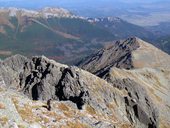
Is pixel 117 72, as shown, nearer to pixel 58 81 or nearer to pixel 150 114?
pixel 150 114

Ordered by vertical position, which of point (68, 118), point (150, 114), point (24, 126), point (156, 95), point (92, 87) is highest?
point (24, 126)

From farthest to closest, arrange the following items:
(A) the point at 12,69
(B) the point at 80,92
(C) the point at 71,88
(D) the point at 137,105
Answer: (D) the point at 137,105 → (A) the point at 12,69 → (C) the point at 71,88 → (B) the point at 80,92

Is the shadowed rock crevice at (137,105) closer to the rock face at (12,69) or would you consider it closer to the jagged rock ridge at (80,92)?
the jagged rock ridge at (80,92)

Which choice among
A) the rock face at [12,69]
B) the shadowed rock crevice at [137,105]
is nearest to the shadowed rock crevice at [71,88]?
the rock face at [12,69]

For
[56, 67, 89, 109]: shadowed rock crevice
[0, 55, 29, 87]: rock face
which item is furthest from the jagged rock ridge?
[0, 55, 29, 87]: rock face

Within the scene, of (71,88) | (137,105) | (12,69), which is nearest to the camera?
(71,88)

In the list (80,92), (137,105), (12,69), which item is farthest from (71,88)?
(137,105)

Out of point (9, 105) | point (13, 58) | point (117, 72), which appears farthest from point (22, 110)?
point (117, 72)

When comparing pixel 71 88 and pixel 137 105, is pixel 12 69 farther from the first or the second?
pixel 137 105

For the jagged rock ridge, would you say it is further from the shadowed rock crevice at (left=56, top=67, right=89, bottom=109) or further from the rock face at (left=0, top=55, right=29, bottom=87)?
the rock face at (left=0, top=55, right=29, bottom=87)

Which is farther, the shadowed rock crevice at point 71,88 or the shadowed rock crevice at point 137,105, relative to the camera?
the shadowed rock crevice at point 137,105

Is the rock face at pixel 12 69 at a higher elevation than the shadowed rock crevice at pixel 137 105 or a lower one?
higher
